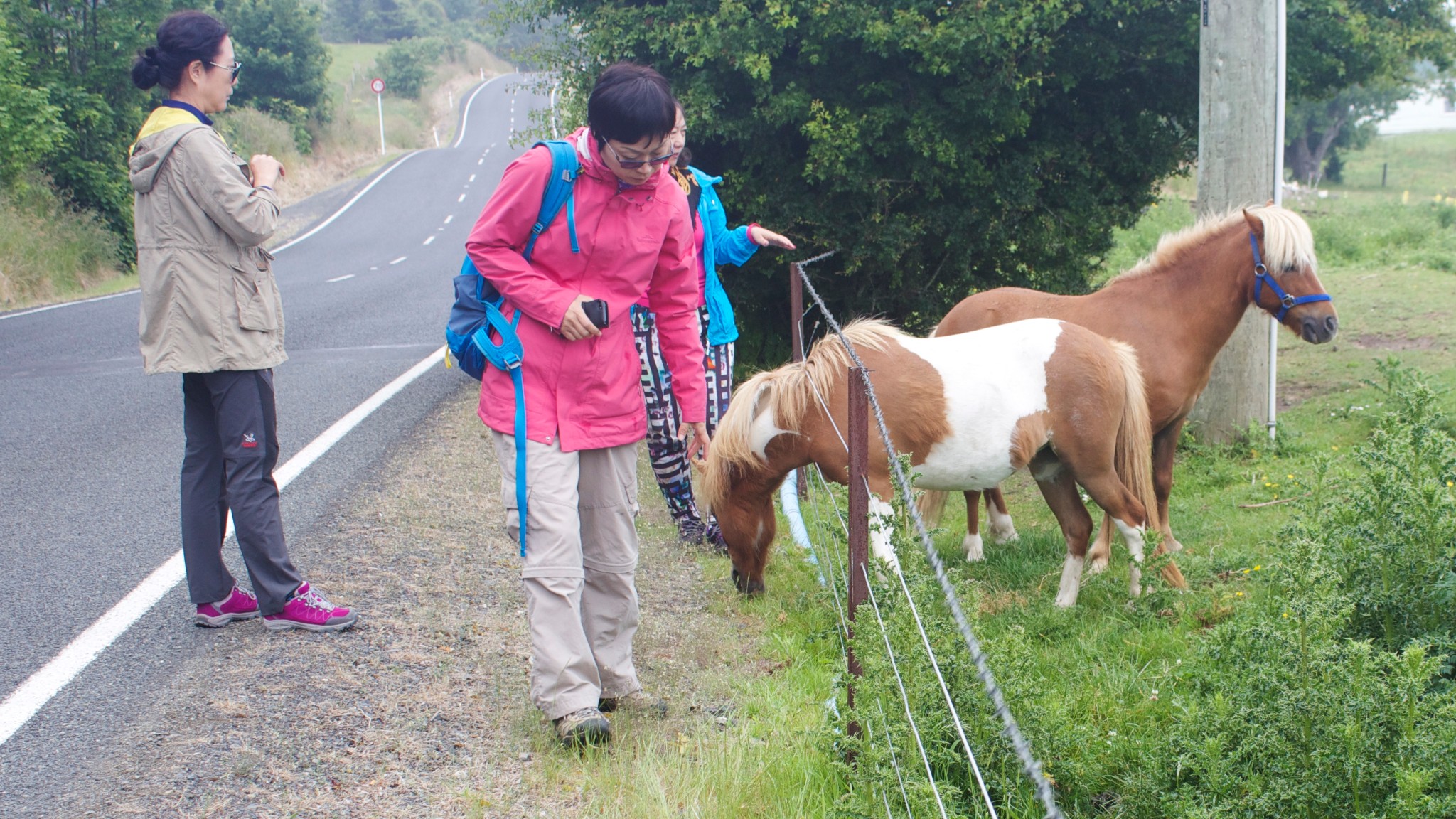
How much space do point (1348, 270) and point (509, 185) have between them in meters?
16.4

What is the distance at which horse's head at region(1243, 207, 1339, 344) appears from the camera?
18.7 ft

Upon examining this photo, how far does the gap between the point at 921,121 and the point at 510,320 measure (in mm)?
5535

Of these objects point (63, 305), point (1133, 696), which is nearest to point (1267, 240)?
point (1133, 696)

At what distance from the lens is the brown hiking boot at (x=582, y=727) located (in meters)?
3.26

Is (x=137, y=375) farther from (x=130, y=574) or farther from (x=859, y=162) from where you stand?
(x=859, y=162)

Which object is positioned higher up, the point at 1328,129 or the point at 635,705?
the point at 1328,129

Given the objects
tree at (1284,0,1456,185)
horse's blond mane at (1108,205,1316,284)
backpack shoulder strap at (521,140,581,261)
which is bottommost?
horse's blond mane at (1108,205,1316,284)

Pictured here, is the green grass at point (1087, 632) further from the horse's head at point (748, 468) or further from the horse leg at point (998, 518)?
the horse's head at point (748, 468)

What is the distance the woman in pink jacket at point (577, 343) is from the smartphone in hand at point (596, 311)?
0.02 metres

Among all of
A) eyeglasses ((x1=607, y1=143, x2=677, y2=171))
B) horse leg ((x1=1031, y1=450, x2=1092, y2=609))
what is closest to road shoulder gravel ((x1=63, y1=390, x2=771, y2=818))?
horse leg ((x1=1031, y1=450, x2=1092, y2=609))

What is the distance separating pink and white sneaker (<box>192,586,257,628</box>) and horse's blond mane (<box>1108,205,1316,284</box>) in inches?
188

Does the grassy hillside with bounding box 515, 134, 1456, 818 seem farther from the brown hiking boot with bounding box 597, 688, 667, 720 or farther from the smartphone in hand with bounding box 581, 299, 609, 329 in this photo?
the smartphone in hand with bounding box 581, 299, 609, 329

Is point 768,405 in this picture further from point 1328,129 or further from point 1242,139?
point 1328,129

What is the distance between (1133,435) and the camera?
5047mm
